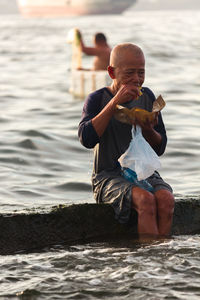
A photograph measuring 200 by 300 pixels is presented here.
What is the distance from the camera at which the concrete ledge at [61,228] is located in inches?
210

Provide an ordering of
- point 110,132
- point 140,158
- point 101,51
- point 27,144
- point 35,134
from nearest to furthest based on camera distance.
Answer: point 140,158 → point 110,132 → point 27,144 → point 35,134 → point 101,51

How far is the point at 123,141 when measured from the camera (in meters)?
5.46

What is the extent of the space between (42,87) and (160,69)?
25.0 feet

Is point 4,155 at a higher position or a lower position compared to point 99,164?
lower

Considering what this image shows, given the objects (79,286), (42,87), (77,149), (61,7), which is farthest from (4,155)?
(61,7)

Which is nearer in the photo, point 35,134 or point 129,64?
point 129,64

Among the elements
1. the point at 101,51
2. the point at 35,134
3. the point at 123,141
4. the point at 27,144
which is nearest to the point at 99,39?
the point at 101,51

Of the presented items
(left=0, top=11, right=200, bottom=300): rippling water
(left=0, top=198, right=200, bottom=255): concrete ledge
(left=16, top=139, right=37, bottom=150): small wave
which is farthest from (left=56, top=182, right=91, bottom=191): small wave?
(left=0, top=198, right=200, bottom=255): concrete ledge

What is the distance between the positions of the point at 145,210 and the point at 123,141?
0.56 metres

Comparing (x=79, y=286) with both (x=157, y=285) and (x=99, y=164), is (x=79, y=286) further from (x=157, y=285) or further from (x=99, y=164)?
(x=99, y=164)

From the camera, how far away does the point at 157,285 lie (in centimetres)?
460

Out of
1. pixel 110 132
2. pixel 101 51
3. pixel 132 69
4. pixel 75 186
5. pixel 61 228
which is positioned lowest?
pixel 75 186

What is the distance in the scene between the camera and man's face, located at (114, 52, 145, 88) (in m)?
5.28

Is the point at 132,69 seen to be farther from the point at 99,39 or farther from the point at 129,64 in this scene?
the point at 99,39
